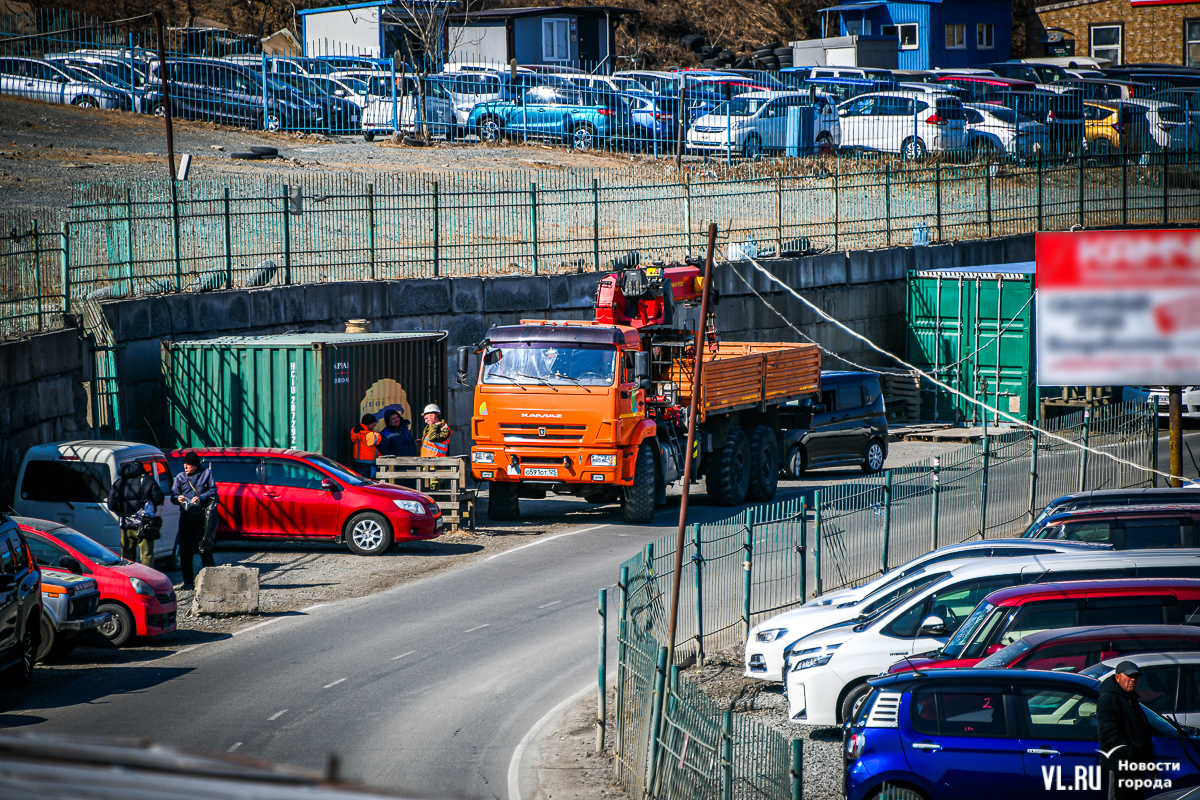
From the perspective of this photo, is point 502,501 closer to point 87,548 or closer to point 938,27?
point 87,548

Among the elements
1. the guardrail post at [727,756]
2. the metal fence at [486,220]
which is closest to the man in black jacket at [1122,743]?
the guardrail post at [727,756]

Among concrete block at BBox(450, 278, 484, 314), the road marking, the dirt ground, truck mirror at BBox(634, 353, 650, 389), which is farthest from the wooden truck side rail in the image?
the dirt ground

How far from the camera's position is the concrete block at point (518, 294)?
26.9 m

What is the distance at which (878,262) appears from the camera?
34.6 metres

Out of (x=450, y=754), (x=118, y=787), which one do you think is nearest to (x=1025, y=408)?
(x=450, y=754)

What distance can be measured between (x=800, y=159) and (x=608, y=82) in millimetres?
8789

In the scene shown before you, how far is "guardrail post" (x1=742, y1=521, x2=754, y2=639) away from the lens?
1470 centimetres

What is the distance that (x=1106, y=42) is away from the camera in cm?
6656

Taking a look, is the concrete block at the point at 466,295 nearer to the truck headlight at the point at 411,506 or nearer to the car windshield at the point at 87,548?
the truck headlight at the point at 411,506

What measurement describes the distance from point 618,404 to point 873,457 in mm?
8112

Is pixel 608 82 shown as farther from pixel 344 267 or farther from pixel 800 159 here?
pixel 344 267

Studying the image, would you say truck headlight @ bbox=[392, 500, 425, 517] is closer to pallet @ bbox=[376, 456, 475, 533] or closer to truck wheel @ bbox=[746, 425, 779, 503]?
pallet @ bbox=[376, 456, 475, 533]

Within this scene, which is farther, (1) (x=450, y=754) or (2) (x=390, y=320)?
A: (2) (x=390, y=320)

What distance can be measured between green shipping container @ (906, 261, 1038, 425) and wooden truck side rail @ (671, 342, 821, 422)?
6.42m
